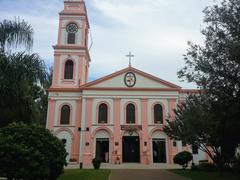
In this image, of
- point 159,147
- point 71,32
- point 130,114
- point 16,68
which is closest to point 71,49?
point 71,32

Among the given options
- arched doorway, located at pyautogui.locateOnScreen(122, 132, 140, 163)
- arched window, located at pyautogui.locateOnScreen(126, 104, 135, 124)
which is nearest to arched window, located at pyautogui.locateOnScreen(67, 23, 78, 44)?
arched window, located at pyautogui.locateOnScreen(126, 104, 135, 124)

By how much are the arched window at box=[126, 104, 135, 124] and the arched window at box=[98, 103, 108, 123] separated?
8.21 feet

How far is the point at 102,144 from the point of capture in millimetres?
34656

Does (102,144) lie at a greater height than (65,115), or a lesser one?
lesser

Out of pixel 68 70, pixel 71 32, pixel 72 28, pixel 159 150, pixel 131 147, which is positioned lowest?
pixel 159 150

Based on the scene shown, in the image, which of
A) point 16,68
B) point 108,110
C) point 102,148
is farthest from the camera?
point 108,110

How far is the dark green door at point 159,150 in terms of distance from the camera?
34094 millimetres

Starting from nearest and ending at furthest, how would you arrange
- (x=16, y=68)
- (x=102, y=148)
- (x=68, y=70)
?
(x=16, y=68) → (x=102, y=148) → (x=68, y=70)

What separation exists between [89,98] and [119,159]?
314 inches

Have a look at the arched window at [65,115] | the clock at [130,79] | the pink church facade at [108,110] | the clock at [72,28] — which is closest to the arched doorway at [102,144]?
the pink church facade at [108,110]

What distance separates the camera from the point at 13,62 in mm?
11906

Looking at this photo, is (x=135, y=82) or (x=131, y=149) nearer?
(x=131, y=149)

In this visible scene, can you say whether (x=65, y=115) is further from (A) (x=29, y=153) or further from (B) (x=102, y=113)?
(A) (x=29, y=153)

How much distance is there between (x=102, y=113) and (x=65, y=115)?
4.42 meters
